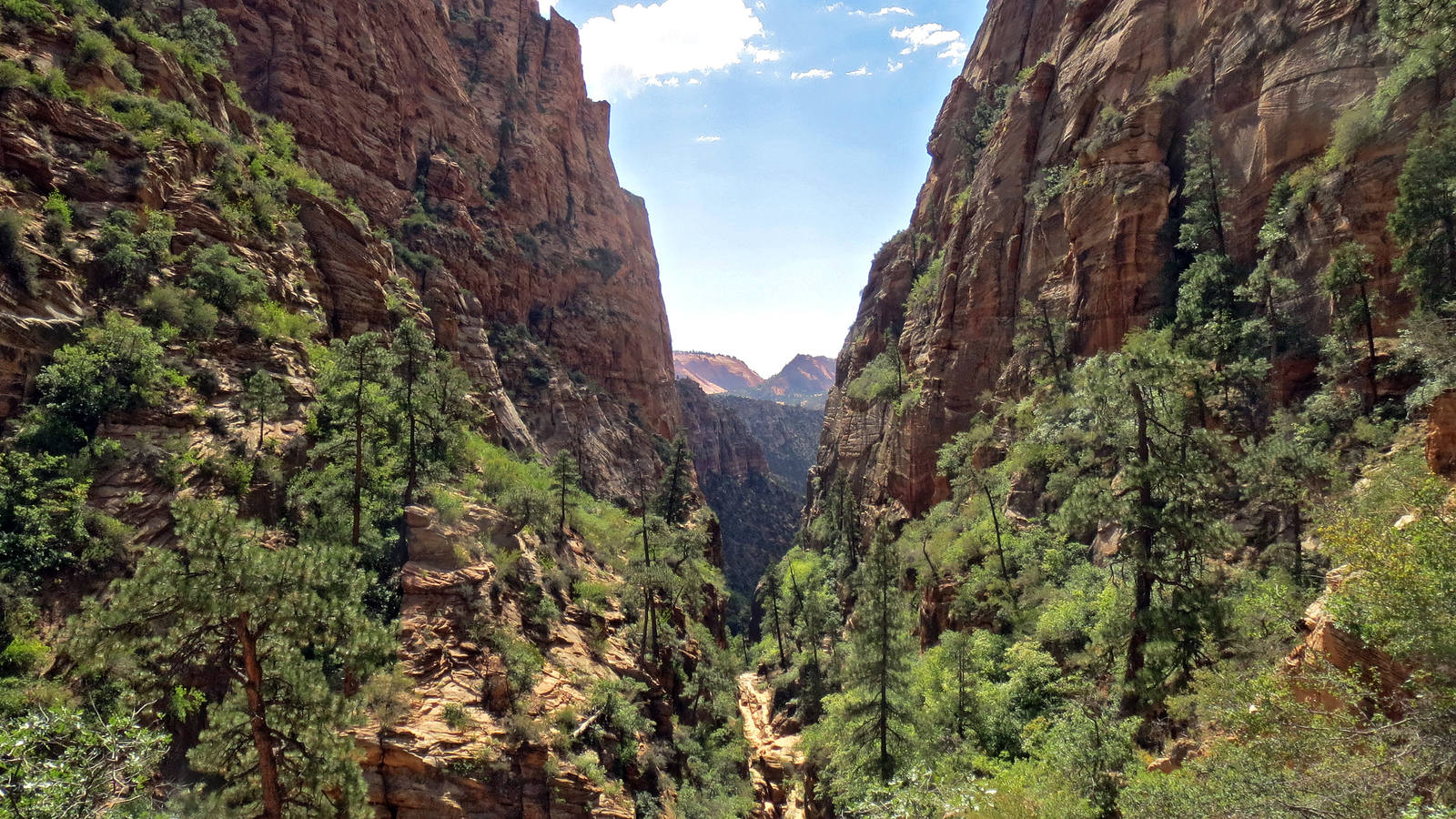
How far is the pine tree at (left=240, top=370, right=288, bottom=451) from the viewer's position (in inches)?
772

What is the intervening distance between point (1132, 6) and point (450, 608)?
153 ft

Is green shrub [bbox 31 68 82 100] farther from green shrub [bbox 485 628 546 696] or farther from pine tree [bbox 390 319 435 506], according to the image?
green shrub [bbox 485 628 546 696]

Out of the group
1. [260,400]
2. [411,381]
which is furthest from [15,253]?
[411,381]

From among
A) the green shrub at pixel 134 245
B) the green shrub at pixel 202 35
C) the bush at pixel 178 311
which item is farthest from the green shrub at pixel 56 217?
the green shrub at pixel 202 35

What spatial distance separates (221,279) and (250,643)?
18610mm

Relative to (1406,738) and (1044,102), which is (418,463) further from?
(1044,102)

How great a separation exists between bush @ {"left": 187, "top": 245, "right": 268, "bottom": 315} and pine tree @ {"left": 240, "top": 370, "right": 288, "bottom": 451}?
159 inches

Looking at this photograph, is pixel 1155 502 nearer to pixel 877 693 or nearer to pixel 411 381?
pixel 877 693

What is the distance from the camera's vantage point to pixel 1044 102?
135 ft

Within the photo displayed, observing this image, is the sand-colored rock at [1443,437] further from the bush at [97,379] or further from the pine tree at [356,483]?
the bush at [97,379]

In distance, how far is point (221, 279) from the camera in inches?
842

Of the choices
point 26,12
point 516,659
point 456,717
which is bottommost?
point 456,717

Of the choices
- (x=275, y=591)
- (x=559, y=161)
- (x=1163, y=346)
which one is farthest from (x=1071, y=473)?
(x=559, y=161)

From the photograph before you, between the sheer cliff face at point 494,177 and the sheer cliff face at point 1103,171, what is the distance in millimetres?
28621
